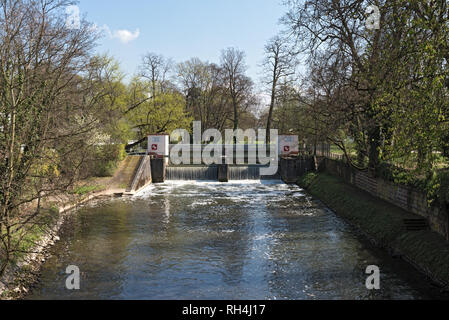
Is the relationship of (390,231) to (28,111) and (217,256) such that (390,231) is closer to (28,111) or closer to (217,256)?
(217,256)

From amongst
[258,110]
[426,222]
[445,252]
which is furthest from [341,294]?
[258,110]

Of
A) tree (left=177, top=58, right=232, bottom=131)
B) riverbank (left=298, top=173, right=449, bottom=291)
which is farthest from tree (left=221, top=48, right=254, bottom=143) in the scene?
riverbank (left=298, top=173, right=449, bottom=291)

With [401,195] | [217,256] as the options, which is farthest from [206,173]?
[217,256]

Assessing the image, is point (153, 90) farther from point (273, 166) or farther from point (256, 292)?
point (256, 292)

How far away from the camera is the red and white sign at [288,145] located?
3669 cm

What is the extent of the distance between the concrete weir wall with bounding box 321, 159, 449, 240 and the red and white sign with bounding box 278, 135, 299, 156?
8.56m

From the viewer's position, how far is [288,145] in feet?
121

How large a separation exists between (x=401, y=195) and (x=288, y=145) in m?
19.9

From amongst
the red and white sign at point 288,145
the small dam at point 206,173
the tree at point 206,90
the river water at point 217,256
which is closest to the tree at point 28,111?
the river water at point 217,256

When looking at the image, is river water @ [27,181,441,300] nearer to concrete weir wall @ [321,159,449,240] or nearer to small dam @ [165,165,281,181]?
concrete weir wall @ [321,159,449,240]

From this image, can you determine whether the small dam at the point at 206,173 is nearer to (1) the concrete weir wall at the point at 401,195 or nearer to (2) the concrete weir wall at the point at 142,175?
(2) the concrete weir wall at the point at 142,175

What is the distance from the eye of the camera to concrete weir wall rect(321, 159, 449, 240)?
1321 centimetres
